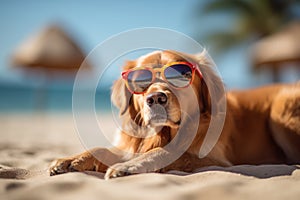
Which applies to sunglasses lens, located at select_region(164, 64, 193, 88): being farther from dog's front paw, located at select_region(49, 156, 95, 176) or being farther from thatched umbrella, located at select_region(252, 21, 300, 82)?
thatched umbrella, located at select_region(252, 21, 300, 82)

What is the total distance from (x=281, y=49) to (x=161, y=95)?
32.1ft

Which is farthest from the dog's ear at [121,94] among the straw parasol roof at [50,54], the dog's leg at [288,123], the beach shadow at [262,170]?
the straw parasol roof at [50,54]

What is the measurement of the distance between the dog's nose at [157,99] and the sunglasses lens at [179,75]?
209mm

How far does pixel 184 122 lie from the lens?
2.75 meters

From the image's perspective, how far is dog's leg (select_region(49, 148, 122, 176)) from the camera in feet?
8.06

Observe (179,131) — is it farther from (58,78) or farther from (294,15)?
(294,15)

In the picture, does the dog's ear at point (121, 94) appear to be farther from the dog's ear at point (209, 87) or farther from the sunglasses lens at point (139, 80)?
the dog's ear at point (209, 87)

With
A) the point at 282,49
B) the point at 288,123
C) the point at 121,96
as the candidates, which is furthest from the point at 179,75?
the point at 282,49

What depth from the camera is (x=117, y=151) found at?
287 centimetres

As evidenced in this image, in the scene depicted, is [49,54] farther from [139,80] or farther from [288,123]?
[288,123]

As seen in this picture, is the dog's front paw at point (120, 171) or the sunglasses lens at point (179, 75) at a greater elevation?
the sunglasses lens at point (179, 75)

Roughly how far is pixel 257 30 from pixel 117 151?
1664 centimetres

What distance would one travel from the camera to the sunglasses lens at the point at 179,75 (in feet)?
8.83

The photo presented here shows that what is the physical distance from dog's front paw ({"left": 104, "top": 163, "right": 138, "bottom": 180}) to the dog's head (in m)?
0.43
